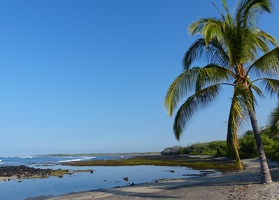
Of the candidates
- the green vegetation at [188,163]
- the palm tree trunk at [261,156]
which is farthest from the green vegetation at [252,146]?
the green vegetation at [188,163]

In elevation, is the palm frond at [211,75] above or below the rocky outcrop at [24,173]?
above

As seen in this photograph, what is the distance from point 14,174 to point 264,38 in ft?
123

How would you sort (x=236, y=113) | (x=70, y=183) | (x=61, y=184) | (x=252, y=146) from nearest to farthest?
(x=236, y=113), (x=61, y=184), (x=70, y=183), (x=252, y=146)

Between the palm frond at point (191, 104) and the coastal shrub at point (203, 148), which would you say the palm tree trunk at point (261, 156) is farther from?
the coastal shrub at point (203, 148)

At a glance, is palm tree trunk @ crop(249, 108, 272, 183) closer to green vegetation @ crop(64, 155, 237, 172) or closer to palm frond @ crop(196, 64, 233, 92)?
palm frond @ crop(196, 64, 233, 92)

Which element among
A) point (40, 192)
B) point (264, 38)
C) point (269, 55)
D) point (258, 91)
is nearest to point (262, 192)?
point (258, 91)

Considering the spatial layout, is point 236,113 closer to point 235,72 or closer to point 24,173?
point 235,72

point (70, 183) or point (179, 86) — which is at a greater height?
point (179, 86)

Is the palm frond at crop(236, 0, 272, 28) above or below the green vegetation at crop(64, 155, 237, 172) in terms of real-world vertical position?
above

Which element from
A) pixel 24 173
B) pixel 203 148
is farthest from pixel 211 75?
pixel 203 148

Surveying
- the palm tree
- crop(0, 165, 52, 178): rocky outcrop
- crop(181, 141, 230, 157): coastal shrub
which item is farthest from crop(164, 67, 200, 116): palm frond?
crop(181, 141, 230, 157): coastal shrub

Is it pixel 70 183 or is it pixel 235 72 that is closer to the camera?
pixel 235 72

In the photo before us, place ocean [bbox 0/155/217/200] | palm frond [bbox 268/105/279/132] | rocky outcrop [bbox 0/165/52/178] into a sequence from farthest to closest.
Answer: rocky outcrop [bbox 0/165/52/178] < ocean [bbox 0/155/217/200] < palm frond [bbox 268/105/279/132]

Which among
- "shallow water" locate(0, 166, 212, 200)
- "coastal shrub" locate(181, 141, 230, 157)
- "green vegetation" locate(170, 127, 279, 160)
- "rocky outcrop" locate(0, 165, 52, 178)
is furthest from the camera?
"coastal shrub" locate(181, 141, 230, 157)
